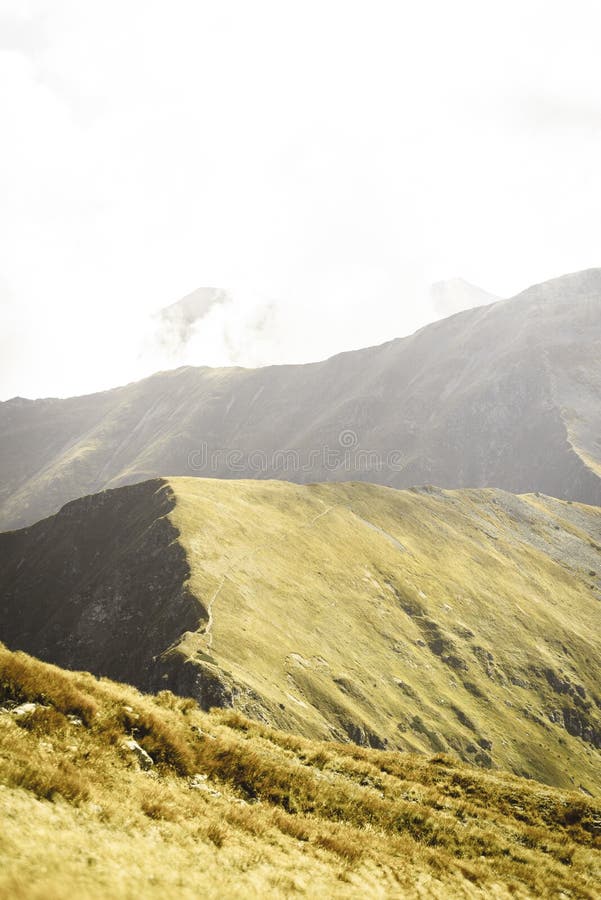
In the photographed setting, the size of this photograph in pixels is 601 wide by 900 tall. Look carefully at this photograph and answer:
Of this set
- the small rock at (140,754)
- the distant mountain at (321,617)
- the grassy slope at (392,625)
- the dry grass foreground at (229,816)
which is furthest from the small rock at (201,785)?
the grassy slope at (392,625)

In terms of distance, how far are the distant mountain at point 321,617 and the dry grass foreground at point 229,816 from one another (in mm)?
23181

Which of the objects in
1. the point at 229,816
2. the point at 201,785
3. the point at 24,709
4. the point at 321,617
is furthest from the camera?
the point at 321,617

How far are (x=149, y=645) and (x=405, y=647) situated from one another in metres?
32.5

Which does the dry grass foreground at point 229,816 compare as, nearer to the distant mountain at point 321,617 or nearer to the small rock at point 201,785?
the small rock at point 201,785

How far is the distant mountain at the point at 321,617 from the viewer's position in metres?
49.4

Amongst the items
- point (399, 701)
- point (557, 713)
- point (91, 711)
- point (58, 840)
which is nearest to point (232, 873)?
point (58, 840)

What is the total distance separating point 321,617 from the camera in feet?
207

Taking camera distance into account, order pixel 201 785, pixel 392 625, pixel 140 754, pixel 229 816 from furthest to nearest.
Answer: pixel 392 625 → pixel 201 785 → pixel 140 754 → pixel 229 816

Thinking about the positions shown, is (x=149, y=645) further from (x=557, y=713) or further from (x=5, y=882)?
(x=557, y=713)

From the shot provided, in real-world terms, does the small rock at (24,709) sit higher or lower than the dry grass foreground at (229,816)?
higher

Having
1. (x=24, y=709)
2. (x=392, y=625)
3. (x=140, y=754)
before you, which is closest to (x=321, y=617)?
(x=392, y=625)

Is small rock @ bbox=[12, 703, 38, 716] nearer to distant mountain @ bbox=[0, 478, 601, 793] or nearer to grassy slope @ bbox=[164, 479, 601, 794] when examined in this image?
distant mountain @ bbox=[0, 478, 601, 793]

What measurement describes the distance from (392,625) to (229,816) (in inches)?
2435

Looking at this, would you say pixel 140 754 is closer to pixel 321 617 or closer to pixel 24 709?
pixel 24 709
